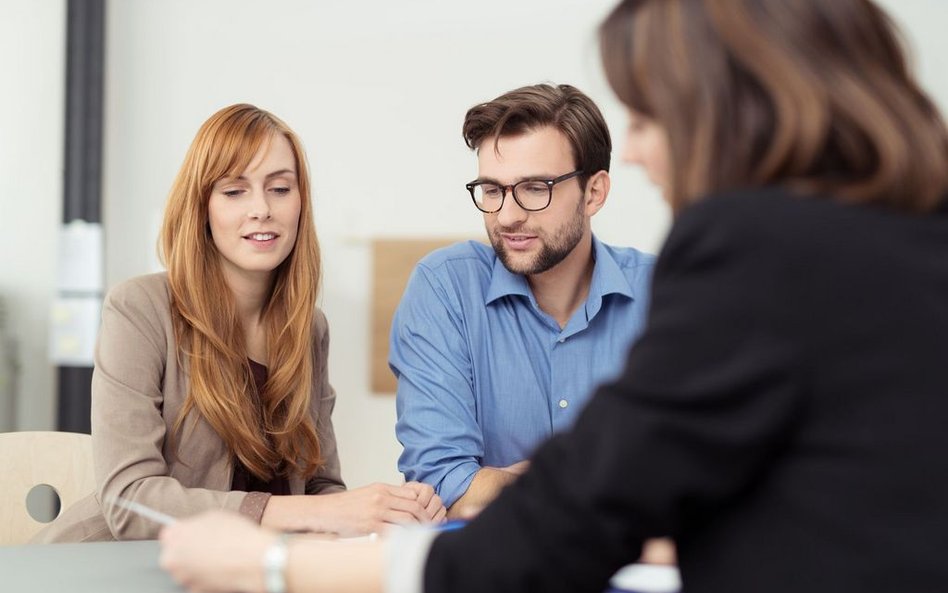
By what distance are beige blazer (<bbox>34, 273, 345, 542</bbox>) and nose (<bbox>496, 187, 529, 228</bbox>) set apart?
27.8 inches

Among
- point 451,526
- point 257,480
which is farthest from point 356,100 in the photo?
point 451,526

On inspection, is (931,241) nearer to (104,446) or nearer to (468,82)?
(104,446)

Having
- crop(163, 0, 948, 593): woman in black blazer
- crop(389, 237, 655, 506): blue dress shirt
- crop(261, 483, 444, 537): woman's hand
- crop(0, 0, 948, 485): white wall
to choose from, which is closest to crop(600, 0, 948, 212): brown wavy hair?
crop(163, 0, 948, 593): woman in black blazer

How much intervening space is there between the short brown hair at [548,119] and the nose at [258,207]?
496 millimetres

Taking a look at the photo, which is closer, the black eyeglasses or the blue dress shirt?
the blue dress shirt

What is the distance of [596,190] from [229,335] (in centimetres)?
89

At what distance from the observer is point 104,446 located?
1737 millimetres

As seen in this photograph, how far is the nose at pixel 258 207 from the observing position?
203 centimetres

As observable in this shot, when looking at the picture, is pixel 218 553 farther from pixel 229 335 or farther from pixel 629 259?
pixel 629 259

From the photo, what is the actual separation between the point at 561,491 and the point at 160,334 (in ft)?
4.38

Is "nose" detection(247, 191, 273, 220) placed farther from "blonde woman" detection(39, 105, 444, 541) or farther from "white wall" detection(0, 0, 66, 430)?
"white wall" detection(0, 0, 66, 430)

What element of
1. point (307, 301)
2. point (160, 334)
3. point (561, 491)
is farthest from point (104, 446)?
point (561, 491)

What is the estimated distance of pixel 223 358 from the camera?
76.6 inches

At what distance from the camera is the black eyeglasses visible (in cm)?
219
